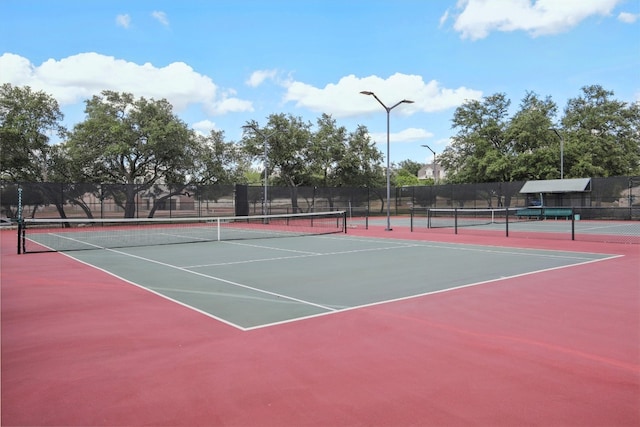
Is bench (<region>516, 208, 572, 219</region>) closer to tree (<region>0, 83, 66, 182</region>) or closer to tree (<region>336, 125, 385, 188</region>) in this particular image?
tree (<region>336, 125, 385, 188</region>)

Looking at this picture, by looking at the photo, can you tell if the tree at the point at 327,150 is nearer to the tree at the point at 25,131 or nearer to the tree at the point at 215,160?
the tree at the point at 215,160

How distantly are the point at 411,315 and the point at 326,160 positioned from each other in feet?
128

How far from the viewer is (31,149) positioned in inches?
1151

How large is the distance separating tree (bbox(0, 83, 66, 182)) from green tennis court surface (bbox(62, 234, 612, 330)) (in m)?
18.2

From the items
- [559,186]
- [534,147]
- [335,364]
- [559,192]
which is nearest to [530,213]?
[559,192]

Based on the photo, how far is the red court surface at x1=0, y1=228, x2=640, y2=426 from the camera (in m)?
3.41

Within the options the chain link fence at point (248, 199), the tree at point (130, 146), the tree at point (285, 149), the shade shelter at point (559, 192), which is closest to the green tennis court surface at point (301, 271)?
the chain link fence at point (248, 199)

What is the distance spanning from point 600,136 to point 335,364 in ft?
158

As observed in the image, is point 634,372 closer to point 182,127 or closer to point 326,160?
point 182,127

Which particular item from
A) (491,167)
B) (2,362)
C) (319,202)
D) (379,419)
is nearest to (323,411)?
(379,419)

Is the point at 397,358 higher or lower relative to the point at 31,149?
lower

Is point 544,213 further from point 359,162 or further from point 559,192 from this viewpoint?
point 359,162

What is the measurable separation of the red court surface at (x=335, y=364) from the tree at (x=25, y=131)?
25.1 meters

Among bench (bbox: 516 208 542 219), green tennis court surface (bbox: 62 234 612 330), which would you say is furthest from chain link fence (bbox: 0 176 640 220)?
green tennis court surface (bbox: 62 234 612 330)
